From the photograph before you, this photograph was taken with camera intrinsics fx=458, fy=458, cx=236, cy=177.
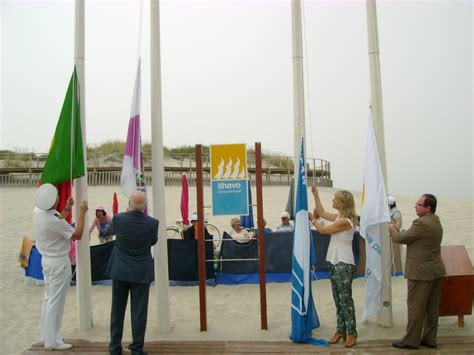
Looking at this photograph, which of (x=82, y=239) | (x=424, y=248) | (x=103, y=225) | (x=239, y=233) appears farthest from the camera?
(x=103, y=225)

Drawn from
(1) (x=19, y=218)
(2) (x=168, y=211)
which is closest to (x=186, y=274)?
(2) (x=168, y=211)

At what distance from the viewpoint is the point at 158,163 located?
20.4 ft

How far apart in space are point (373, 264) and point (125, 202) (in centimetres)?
1565

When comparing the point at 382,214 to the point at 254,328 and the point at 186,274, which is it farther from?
the point at 186,274

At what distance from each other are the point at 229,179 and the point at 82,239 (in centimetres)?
216

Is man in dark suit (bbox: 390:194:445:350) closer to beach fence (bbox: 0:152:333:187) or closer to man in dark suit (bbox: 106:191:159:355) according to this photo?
man in dark suit (bbox: 106:191:159:355)

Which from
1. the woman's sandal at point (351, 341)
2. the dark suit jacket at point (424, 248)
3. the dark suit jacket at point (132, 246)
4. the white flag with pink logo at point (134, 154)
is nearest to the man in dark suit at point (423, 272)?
the dark suit jacket at point (424, 248)

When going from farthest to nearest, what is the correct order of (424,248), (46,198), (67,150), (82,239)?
(82,239)
(67,150)
(46,198)
(424,248)

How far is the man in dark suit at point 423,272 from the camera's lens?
5164mm

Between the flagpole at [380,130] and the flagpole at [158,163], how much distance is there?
2906 millimetres

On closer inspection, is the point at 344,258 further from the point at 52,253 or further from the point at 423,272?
the point at 52,253

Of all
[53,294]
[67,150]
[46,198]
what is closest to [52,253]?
[53,294]

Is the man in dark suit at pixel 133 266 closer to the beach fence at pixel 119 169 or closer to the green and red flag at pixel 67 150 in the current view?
the green and red flag at pixel 67 150

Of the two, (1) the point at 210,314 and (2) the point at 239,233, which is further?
(2) the point at 239,233
